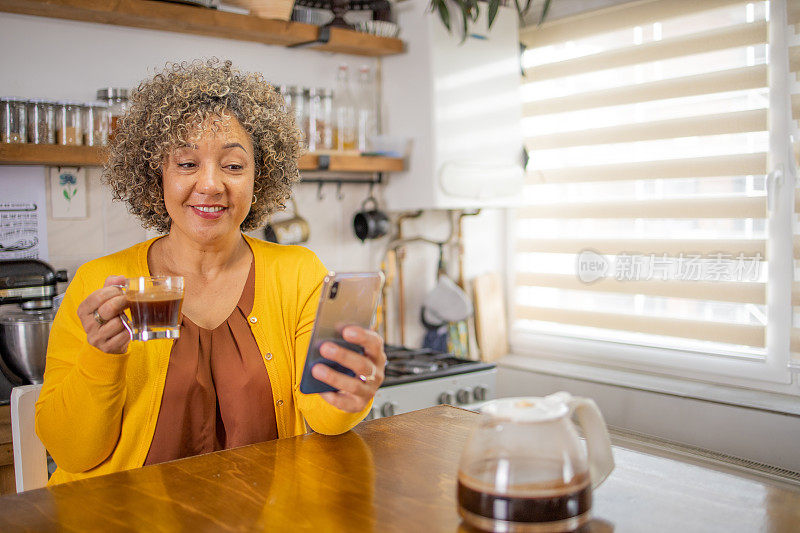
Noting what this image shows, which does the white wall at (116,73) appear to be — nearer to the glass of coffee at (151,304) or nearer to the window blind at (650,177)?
the window blind at (650,177)

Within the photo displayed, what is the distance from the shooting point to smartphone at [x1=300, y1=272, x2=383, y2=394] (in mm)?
1120

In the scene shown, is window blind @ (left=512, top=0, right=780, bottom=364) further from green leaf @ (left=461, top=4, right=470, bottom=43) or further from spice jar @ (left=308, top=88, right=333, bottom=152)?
spice jar @ (left=308, top=88, right=333, bottom=152)

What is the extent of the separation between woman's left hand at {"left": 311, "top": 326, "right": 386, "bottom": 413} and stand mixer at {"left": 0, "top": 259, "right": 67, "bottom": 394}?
3.99ft

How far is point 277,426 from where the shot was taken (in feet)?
5.39

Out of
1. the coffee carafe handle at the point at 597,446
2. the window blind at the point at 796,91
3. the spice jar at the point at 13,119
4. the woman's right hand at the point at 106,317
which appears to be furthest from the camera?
the window blind at the point at 796,91

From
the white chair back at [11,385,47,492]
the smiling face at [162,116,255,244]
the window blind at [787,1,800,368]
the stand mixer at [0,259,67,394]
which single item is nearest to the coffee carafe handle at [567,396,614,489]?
the smiling face at [162,116,255,244]

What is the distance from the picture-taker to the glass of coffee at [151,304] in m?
1.28

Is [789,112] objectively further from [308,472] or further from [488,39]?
[308,472]

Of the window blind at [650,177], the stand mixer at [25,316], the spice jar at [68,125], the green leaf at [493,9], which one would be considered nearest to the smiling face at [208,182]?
the stand mixer at [25,316]

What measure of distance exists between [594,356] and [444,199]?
92 centimetres

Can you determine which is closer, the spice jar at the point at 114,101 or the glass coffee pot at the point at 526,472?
the glass coffee pot at the point at 526,472

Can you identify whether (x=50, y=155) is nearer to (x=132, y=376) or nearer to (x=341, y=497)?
(x=132, y=376)

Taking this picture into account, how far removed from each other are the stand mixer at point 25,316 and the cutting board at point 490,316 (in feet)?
5.84

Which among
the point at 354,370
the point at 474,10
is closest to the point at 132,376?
the point at 354,370
